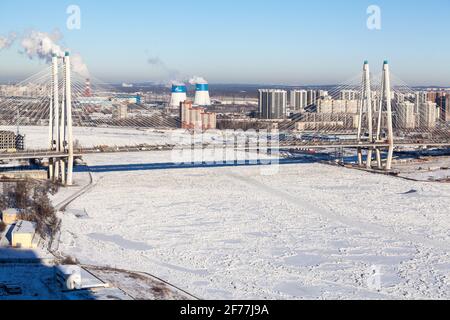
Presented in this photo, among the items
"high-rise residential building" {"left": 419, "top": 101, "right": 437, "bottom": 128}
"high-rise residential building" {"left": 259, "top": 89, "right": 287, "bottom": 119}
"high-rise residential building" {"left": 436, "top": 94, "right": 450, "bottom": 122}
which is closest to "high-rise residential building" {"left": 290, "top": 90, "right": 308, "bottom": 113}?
"high-rise residential building" {"left": 259, "top": 89, "right": 287, "bottom": 119}

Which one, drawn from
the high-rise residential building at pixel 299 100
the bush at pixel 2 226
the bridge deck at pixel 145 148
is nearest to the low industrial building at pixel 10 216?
the bush at pixel 2 226

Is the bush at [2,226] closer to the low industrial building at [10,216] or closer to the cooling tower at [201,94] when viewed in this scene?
the low industrial building at [10,216]

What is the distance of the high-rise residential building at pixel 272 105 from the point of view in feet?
88.8

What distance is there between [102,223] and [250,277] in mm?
2612

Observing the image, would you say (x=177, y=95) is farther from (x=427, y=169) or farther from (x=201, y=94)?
(x=427, y=169)

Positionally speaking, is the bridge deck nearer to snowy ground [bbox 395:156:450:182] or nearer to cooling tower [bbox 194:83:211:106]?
snowy ground [bbox 395:156:450:182]

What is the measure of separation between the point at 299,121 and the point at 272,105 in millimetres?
4979

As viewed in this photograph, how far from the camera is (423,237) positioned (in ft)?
23.7

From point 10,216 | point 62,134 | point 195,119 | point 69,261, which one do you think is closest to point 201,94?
point 195,119
